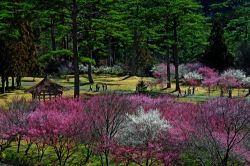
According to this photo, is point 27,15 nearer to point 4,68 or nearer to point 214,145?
point 4,68

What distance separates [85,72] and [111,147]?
2297 inches

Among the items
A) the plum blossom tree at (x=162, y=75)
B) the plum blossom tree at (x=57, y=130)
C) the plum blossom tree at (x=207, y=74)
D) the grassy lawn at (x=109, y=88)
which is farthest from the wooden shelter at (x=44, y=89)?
the plum blossom tree at (x=207, y=74)


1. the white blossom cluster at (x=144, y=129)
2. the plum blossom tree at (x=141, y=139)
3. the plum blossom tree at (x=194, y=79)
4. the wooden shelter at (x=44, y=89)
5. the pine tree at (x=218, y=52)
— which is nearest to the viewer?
the plum blossom tree at (x=141, y=139)

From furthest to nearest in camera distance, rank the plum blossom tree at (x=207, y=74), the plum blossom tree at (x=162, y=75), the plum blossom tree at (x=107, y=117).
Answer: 1. the plum blossom tree at (x=162, y=75)
2. the plum blossom tree at (x=207, y=74)
3. the plum blossom tree at (x=107, y=117)

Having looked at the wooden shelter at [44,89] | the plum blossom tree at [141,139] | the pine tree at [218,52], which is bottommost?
the plum blossom tree at [141,139]

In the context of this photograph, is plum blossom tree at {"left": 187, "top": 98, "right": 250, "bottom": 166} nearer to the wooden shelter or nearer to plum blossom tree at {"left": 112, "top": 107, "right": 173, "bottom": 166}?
plum blossom tree at {"left": 112, "top": 107, "right": 173, "bottom": 166}

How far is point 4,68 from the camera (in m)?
53.2

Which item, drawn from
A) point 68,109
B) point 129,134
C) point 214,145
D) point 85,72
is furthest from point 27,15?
point 85,72

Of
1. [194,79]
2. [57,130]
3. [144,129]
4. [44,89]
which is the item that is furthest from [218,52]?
[57,130]

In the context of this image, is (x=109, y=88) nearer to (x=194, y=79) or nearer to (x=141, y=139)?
(x=194, y=79)

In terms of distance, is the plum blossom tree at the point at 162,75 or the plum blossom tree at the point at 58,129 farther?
the plum blossom tree at the point at 162,75

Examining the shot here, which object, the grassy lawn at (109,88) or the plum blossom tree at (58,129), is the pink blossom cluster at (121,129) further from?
the grassy lawn at (109,88)

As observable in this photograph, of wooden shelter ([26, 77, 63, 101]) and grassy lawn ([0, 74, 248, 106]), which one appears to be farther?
grassy lawn ([0, 74, 248, 106])

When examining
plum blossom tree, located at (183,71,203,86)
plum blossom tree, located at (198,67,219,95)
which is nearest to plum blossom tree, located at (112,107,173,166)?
plum blossom tree, located at (198,67,219,95)
